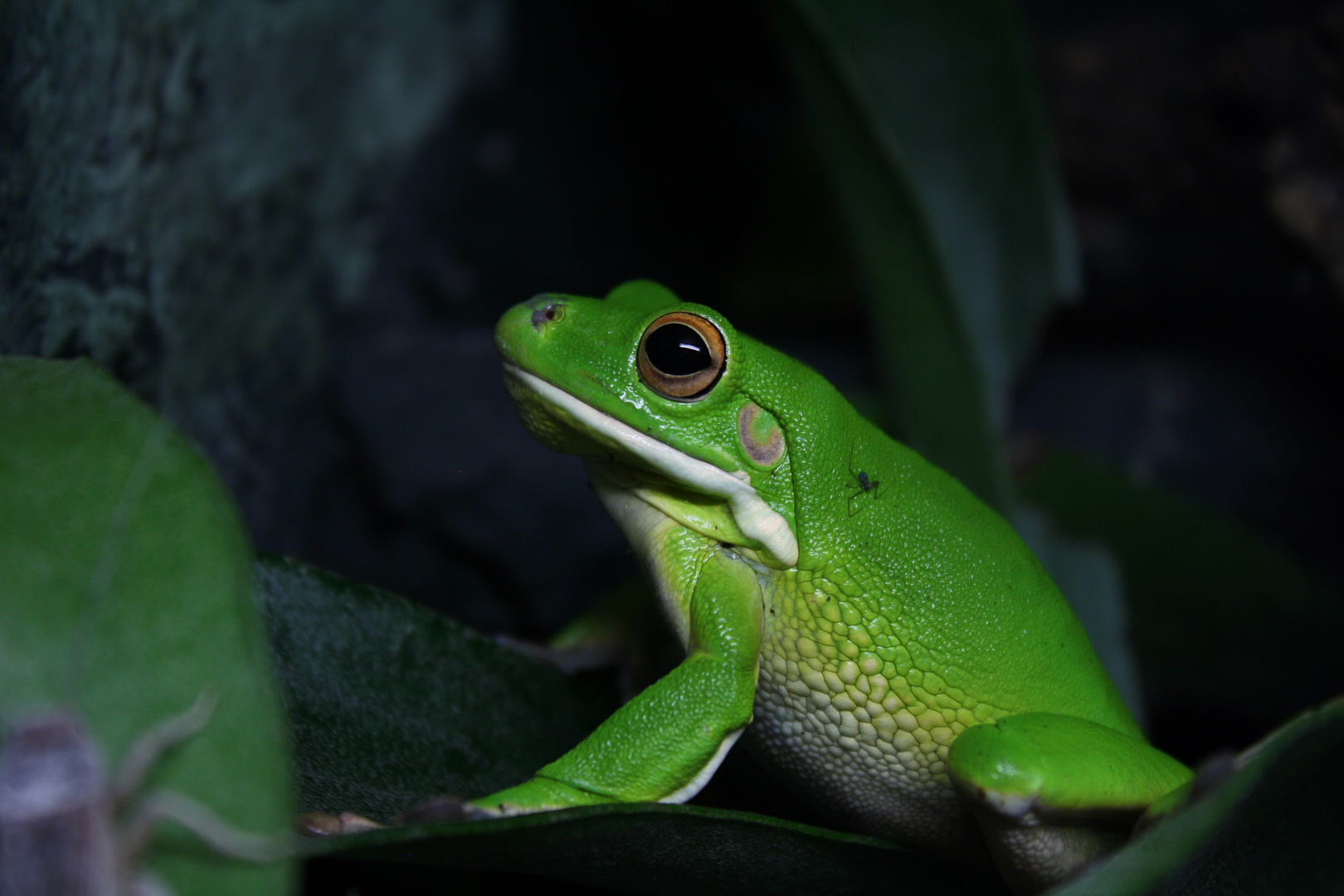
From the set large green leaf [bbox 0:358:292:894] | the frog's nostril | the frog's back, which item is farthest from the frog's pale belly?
large green leaf [bbox 0:358:292:894]

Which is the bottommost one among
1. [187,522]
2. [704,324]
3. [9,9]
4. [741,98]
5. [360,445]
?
[360,445]

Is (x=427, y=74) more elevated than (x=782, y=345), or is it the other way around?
(x=427, y=74)

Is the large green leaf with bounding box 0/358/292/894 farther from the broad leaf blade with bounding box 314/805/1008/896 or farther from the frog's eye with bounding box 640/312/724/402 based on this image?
the frog's eye with bounding box 640/312/724/402

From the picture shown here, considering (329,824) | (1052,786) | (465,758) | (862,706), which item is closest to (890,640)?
(862,706)

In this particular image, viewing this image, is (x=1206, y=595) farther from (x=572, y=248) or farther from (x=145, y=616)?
(x=145, y=616)

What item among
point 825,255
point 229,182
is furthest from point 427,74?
point 825,255

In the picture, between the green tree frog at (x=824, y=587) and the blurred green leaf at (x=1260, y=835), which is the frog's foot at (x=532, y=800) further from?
the blurred green leaf at (x=1260, y=835)

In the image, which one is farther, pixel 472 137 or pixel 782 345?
pixel 782 345

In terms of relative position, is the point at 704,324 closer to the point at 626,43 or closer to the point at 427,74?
the point at 427,74
